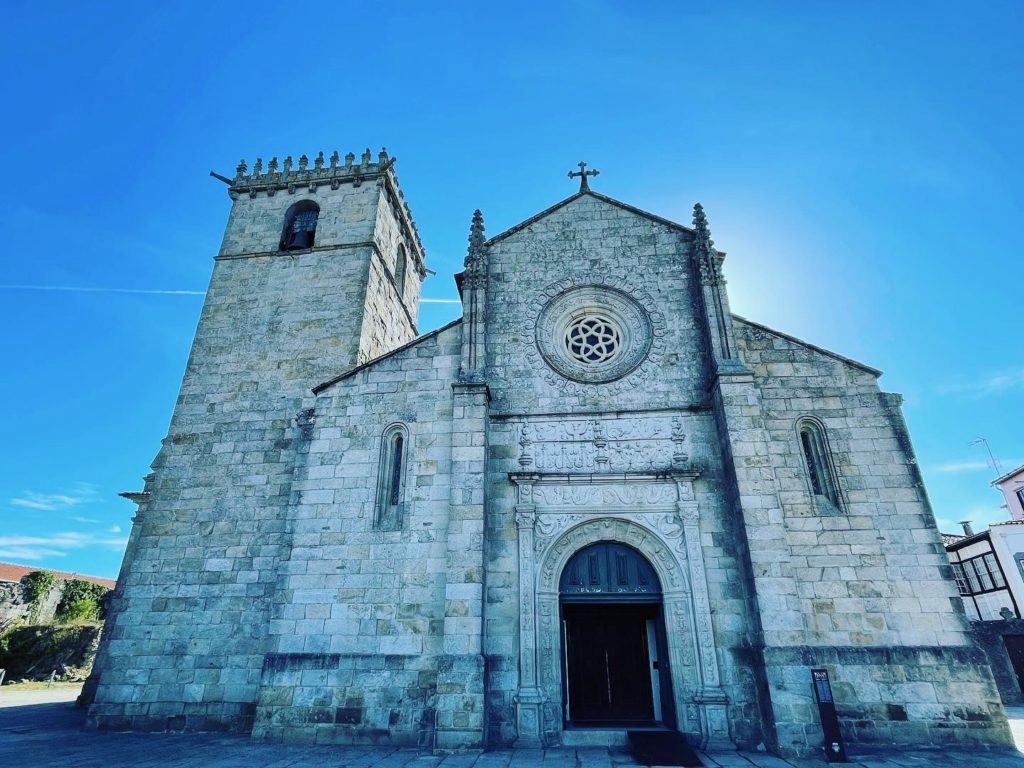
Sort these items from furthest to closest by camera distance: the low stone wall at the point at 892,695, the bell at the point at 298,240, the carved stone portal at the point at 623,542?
the bell at the point at 298,240
the carved stone portal at the point at 623,542
the low stone wall at the point at 892,695

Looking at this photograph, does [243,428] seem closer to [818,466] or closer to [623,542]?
[623,542]

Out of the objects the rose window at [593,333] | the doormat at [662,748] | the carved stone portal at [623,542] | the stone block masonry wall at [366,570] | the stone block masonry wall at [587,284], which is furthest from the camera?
the rose window at [593,333]

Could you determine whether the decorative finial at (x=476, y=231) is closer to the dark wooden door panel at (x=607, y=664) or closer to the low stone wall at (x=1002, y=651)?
the dark wooden door panel at (x=607, y=664)

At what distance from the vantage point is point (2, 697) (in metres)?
17.5

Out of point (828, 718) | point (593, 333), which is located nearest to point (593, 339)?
point (593, 333)

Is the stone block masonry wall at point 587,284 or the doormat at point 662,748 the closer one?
the doormat at point 662,748

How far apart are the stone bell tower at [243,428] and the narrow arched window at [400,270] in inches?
3.3

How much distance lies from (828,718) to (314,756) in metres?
7.45

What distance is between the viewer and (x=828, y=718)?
804 cm

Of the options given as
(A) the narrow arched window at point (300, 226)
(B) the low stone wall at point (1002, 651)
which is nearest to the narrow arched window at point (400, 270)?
(A) the narrow arched window at point (300, 226)

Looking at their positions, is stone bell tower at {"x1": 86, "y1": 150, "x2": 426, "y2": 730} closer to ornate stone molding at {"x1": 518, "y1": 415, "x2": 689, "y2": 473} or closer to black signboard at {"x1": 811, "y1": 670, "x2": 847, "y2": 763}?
ornate stone molding at {"x1": 518, "y1": 415, "x2": 689, "y2": 473}

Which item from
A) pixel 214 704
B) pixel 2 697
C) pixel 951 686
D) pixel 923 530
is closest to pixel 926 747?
pixel 951 686

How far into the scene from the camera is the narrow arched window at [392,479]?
1052 centimetres

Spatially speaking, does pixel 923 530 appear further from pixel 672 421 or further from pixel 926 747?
pixel 672 421
